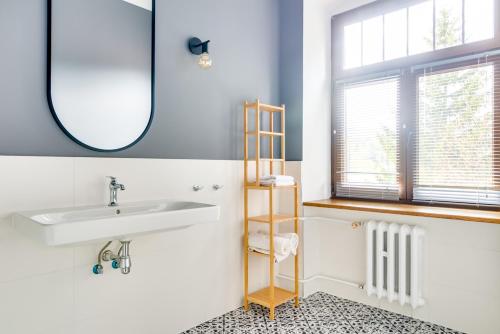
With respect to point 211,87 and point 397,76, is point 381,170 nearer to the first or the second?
point 397,76

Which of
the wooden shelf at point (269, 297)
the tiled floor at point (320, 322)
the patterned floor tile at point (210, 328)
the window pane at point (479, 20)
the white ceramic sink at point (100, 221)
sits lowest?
the tiled floor at point (320, 322)

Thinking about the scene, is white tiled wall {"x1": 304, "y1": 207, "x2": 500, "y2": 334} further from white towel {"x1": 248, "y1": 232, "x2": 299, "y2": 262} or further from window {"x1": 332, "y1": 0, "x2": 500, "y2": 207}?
white towel {"x1": 248, "y1": 232, "x2": 299, "y2": 262}

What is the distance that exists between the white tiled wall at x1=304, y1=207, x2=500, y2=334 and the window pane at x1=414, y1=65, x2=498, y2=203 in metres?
0.37

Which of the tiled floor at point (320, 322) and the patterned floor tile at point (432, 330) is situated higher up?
the tiled floor at point (320, 322)

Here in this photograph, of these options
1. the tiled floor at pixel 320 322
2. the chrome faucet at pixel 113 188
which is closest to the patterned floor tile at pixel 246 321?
the tiled floor at pixel 320 322

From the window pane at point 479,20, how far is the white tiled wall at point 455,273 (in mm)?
1333

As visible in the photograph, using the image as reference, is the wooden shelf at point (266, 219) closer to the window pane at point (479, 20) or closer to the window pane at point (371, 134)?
the window pane at point (371, 134)

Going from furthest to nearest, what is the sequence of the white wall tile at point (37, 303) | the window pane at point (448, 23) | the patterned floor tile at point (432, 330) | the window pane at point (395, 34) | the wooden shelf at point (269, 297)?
the window pane at point (395, 34)
the window pane at point (448, 23)
the wooden shelf at point (269, 297)
the patterned floor tile at point (432, 330)
the white wall tile at point (37, 303)

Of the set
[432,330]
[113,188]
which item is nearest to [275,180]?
[113,188]

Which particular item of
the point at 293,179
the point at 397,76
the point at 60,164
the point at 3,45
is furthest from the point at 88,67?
the point at 397,76

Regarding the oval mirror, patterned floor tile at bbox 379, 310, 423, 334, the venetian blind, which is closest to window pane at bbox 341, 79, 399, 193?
the venetian blind

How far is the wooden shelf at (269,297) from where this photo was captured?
8.11 ft

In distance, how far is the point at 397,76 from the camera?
284 centimetres

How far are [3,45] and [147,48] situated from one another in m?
0.71
